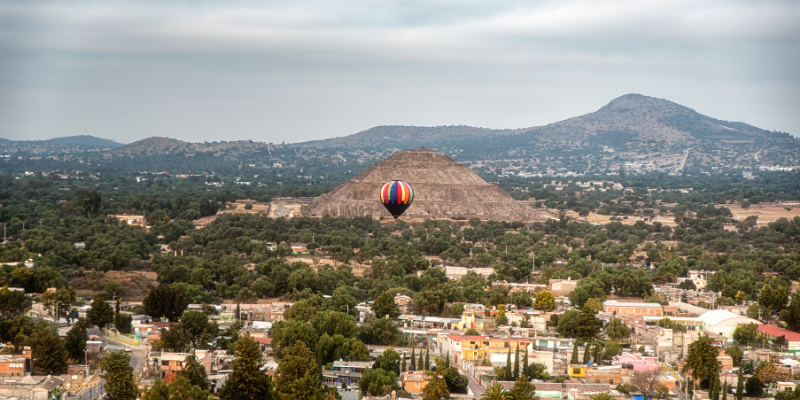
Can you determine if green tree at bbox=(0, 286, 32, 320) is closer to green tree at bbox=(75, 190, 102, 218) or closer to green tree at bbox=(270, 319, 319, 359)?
green tree at bbox=(270, 319, 319, 359)

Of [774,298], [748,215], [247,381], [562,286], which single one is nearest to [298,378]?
[247,381]

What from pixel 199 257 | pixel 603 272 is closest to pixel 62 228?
pixel 199 257

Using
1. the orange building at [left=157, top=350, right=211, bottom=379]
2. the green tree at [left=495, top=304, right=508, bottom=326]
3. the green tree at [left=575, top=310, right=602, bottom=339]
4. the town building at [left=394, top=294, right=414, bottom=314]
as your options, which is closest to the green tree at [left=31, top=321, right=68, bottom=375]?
the orange building at [left=157, top=350, right=211, bottom=379]

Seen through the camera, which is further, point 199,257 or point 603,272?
point 199,257

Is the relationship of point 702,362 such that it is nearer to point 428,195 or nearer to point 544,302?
point 544,302

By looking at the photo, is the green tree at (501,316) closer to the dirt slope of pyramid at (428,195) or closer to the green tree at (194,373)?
the green tree at (194,373)

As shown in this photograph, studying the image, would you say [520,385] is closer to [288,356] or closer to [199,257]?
[288,356]
